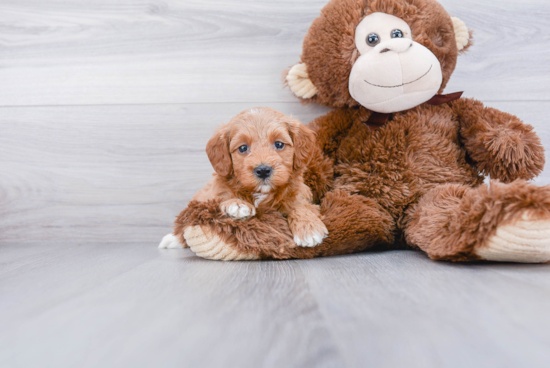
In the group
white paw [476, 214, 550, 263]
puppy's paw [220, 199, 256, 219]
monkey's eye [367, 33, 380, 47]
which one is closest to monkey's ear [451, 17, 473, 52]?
monkey's eye [367, 33, 380, 47]

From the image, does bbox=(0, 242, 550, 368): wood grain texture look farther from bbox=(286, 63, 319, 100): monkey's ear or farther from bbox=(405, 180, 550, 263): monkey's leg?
bbox=(286, 63, 319, 100): monkey's ear

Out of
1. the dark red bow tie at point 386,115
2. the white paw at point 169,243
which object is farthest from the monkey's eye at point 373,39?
the white paw at point 169,243

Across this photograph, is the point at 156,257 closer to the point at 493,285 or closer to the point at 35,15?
the point at 493,285

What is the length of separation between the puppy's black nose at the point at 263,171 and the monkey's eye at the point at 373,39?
19.5 inches

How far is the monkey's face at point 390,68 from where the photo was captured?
1027mm

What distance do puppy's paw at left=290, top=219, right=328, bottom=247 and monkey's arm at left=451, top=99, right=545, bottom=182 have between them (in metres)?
0.53

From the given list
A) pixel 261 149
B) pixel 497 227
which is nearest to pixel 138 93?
pixel 261 149

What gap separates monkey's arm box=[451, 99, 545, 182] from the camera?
102cm

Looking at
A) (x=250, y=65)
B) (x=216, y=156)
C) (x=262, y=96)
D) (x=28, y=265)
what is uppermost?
(x=250, y=65)

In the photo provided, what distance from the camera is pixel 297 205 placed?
3.38 ft

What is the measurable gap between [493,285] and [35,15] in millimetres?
1738

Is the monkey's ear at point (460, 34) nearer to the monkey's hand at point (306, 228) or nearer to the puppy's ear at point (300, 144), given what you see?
the puppy's ear at point (300, 144)

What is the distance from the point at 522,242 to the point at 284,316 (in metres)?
0.50

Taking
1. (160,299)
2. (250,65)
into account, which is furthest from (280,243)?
(250,65)
